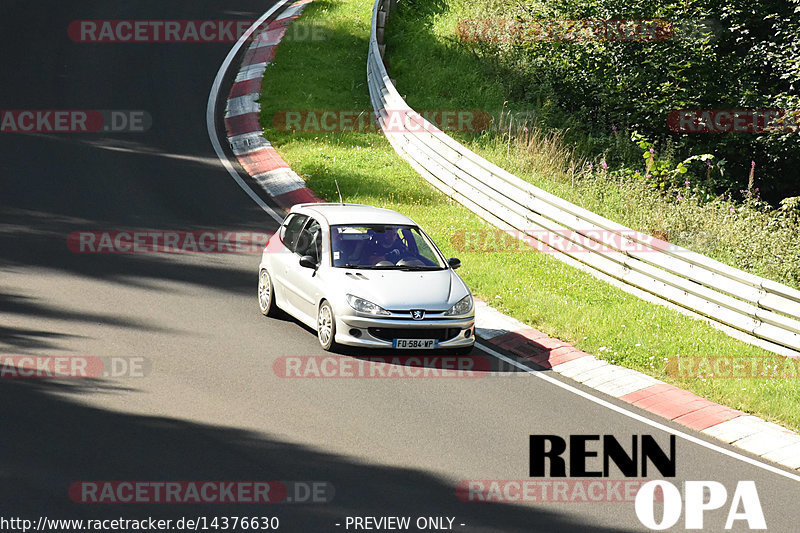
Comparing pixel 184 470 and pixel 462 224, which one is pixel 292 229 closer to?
pixel 462 224

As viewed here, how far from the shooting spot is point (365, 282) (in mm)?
11594

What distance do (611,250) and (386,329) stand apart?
5153 mm

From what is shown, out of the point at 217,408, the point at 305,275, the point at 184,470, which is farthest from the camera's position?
the point at 305,275

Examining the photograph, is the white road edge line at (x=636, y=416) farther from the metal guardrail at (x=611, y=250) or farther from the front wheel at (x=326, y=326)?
the metal guardrail at (x=611, y=250)

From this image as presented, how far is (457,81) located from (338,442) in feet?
61.0

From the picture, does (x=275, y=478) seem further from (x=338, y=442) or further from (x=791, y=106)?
(x=791, y=106)

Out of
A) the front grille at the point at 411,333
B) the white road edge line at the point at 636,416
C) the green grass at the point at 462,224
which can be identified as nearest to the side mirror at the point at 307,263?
the front grille at the point at 411,333

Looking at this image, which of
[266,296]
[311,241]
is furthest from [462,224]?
[266,296]

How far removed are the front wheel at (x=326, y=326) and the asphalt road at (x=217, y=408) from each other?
0.58 feet

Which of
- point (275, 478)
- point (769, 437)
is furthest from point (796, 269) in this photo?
point (275, 478)

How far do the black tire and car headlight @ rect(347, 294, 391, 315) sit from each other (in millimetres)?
1882

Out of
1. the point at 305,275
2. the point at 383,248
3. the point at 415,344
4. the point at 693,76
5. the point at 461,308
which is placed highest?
the point at 693,76

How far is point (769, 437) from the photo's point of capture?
33.0 feet

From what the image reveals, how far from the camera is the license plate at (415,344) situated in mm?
11289
